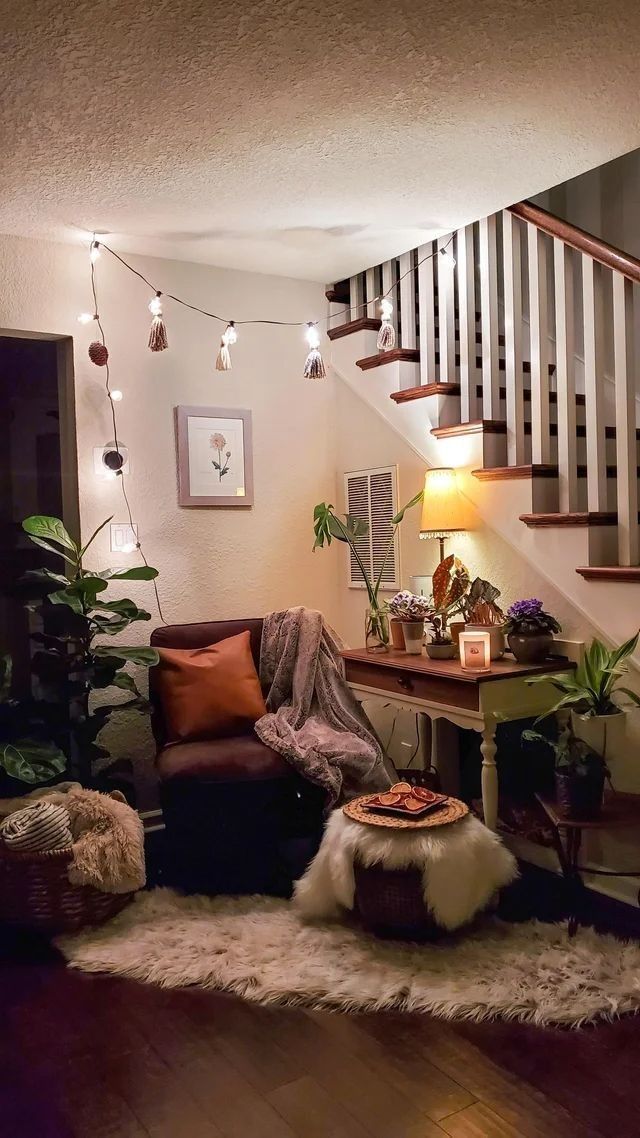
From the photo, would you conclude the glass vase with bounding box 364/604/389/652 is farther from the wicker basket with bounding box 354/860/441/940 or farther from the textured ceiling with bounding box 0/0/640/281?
the textured ceiling with bounding box 0/0/640/281

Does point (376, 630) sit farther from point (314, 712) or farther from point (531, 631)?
point (531, 631)

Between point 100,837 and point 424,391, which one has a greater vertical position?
point 424,391

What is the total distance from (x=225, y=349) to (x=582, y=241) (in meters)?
1.49

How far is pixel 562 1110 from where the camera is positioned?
194 cm

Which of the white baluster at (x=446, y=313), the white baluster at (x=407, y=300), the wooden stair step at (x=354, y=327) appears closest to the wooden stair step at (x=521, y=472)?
the white baluster at (x=446, y=313)

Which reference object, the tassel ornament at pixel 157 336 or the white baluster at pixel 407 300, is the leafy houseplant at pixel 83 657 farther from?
the white baluster at pixel 407 300

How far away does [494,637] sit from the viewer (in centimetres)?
332

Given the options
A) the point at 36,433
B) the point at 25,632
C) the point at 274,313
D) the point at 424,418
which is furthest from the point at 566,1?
the point at 25,632

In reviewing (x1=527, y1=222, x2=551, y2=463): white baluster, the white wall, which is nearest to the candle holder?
(x1=527, y1=222, x2=551, y2=463): white baluster

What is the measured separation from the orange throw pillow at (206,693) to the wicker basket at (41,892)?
2.44 feet

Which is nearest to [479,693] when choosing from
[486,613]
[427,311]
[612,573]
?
[486,613]

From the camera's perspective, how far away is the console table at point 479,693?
302cm

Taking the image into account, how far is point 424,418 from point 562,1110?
2.62m

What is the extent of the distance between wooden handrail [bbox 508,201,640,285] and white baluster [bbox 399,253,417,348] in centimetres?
64
